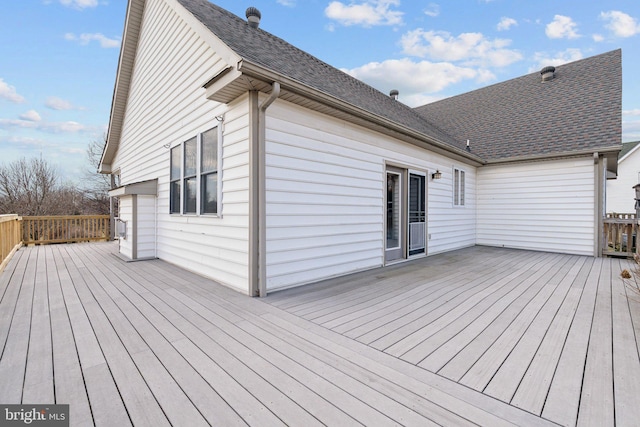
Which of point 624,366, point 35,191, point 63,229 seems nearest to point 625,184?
point 624,366

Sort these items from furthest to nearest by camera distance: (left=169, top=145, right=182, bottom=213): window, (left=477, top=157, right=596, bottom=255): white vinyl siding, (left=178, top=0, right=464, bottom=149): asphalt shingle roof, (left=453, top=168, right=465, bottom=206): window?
(left=453, top=168, right=465, bottom=206): window, (left=477, top=157, right=596, bottom=255): white vinyl siding, (left=169, top=145, right=182, bottom=213): window, (left=178, top=0, right=464, bottom=149): asphalt shingle roof

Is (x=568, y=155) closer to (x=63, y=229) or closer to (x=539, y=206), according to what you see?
(x=539, y=206)

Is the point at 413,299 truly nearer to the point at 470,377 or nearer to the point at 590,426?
the point at 470,377

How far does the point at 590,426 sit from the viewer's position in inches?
54.7

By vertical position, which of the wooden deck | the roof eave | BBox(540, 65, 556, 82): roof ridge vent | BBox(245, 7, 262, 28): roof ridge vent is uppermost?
BBox(540, 65, 556, 82): roof ridge vent

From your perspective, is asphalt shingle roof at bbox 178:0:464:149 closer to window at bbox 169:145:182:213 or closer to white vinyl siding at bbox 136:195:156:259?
window at bbox 169:145:182:213

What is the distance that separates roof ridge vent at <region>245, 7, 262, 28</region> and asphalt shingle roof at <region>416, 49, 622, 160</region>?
7142mm

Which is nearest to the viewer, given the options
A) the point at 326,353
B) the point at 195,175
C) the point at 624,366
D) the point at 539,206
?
the point at 624,366

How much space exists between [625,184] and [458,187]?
16.1 meters

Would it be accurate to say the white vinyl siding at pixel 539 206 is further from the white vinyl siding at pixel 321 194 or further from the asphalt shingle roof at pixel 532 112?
the white vinyl siding at pixel 321 194

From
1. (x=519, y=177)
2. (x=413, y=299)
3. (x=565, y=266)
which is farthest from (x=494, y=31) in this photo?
(x=413, y=299)

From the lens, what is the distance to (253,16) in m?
5.79

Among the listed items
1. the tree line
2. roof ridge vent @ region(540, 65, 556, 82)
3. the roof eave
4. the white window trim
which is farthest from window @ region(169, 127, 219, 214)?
roof ridge vent @ region(540, 65, 556, 82)

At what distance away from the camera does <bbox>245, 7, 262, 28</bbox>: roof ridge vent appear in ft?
18.9
